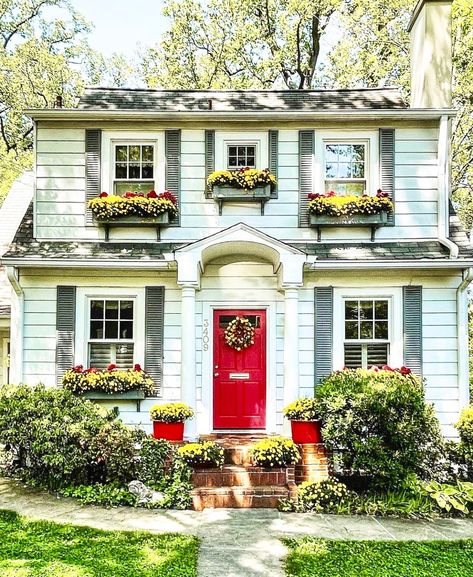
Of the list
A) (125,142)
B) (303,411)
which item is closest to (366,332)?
(303,411)

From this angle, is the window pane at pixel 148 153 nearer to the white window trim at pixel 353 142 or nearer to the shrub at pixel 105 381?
the white window trim at pixel 353 142

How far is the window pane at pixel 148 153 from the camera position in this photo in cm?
888

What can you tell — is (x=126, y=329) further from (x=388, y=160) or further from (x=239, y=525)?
(x=388, y=160)

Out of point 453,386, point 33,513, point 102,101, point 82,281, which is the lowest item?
point 33,513

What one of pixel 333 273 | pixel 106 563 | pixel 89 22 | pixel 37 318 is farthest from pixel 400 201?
pixel 89 22

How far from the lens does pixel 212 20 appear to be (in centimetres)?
1903

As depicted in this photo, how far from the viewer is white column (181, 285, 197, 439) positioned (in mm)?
7691

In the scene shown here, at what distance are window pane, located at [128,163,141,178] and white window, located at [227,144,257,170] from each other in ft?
4.78

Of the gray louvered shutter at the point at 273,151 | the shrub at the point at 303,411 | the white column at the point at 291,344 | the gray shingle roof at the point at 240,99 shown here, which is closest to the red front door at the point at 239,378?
the white column at the point at 291,344

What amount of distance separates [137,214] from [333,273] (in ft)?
10.3

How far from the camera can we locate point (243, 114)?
851cm

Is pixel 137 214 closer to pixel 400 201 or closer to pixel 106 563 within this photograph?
pixel 400 201

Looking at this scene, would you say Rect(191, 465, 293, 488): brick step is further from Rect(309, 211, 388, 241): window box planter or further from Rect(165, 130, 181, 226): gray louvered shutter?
Rect(165, 130, 181, 226): gray louvered shutter

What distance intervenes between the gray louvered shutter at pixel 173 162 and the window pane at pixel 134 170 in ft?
1.61
